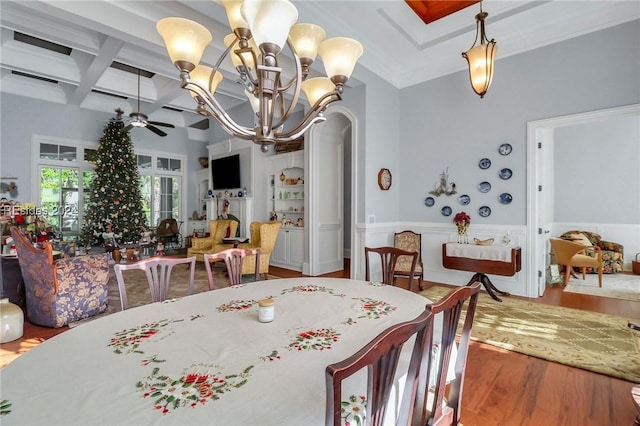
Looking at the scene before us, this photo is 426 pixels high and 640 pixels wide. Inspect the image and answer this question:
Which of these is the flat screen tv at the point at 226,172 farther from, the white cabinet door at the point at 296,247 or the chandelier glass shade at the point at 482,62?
the chandelier glass shade at the point at 482,62

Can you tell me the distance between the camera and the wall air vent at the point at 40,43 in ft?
14.9

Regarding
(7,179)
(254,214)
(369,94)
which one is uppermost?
(369,94)

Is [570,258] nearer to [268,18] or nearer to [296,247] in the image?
[296,247]

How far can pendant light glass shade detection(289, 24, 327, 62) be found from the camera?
189 cm

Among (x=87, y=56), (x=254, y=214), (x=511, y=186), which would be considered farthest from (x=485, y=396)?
(x=87, y=56)

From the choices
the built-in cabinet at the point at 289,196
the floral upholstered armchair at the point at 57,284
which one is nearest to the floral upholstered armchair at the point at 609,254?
the built-in cabinet at the point at 289,196

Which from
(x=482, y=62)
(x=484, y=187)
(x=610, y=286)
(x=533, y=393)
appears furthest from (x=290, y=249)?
(x=610, y=286)

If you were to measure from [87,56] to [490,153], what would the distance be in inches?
250

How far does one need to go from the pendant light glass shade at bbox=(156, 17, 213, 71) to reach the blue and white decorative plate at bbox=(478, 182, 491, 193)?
4002 mm

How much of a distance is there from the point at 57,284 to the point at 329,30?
3.90 m

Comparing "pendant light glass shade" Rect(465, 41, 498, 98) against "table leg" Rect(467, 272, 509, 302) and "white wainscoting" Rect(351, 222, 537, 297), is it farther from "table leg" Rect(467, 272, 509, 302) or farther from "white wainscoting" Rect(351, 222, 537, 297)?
"table leg" Rect(467, 272, 509, 302)

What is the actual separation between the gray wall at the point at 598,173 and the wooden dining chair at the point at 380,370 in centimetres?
725

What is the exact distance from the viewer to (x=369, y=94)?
4602 millimetres

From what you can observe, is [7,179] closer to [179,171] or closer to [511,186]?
[179,171]
